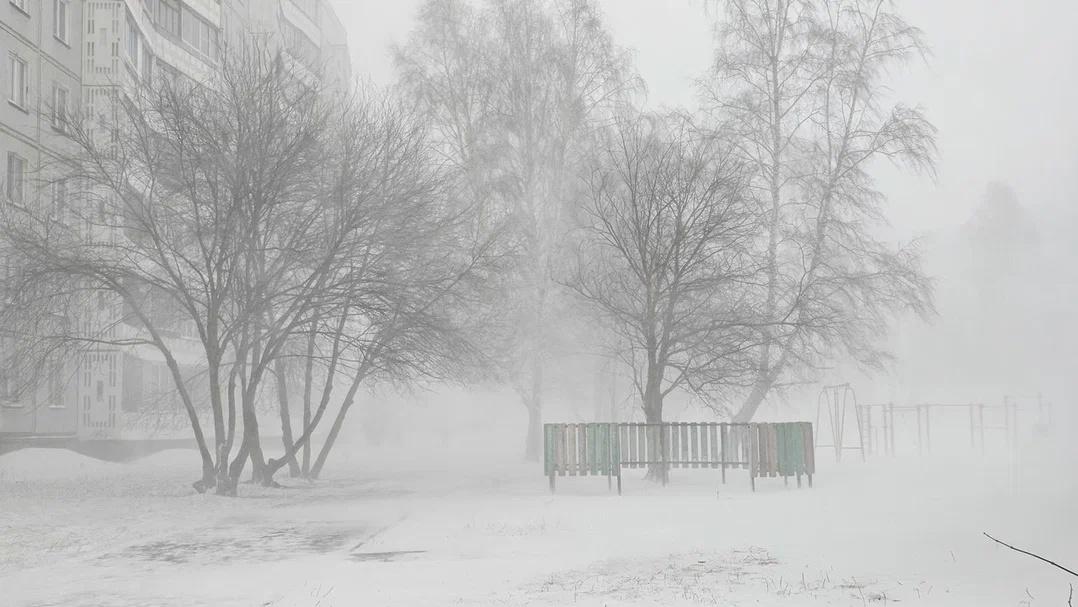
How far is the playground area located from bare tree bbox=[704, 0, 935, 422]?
5864mm

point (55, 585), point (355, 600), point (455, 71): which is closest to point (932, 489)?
point (355, 600)

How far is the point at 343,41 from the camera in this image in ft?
192

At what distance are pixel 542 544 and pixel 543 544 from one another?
0.01m

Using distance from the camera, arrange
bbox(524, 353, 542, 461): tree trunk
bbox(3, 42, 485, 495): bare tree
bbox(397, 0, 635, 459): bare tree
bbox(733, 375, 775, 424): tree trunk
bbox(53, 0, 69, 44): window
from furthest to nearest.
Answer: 1. bbox(524, 353, 542, 461): tree trunk
2. bbox(397, 0, 635, 459): bare tree
3. bbox(53, 0, 69, 44): window
4. bbox(733, 375, 775, 424): tree trunk
5. bbox(3, 42, 485, 495): bare tree

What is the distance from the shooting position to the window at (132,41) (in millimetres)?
33250

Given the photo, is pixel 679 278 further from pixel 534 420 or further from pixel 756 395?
pixel 534 420

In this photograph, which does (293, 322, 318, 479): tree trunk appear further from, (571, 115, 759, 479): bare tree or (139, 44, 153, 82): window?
(139, 44, 153, 82): window

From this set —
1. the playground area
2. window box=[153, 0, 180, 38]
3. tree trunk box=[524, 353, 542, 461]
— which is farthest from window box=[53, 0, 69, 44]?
tree trunk box=[524, 353, 542, 461]

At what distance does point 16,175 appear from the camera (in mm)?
29062

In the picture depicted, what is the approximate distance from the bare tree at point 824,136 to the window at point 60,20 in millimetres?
18454

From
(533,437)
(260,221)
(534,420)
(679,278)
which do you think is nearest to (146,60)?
(534,420)

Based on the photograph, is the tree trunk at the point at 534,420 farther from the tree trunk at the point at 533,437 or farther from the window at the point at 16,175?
the window at the point at 16,175

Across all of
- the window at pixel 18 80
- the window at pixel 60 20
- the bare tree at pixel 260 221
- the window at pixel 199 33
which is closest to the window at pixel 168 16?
the window at pixel 199 33

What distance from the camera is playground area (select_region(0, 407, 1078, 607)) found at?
9.51 meters
